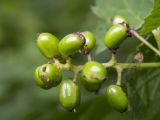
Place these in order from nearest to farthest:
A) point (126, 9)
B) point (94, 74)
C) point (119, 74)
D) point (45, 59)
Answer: point (94, 74) → point (119, 74) → point (126, 9) → point (45, 59)

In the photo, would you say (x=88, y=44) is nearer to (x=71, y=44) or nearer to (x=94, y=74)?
(x=71, y=44)

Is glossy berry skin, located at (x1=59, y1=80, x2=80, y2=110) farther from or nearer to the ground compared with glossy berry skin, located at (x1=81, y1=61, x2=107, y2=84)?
nearer to the ground

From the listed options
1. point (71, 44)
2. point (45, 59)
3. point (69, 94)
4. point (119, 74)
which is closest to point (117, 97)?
point (119, 74)

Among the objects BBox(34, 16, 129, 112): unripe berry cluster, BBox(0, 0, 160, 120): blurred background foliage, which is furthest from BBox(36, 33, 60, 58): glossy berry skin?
BBox(0, 0, 160, 120): blurred background foliage

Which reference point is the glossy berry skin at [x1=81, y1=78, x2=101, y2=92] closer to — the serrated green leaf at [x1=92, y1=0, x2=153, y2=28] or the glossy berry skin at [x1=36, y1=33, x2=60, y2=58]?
the glossy berry skin at [x1=36, y1=33, x2=60, y2=58]

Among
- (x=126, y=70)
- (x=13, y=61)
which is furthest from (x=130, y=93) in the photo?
(x=13, y=61)

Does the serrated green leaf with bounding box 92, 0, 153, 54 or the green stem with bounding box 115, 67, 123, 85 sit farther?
the serrated green leaf with bounding box 92, 0, 153, 54
